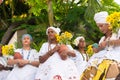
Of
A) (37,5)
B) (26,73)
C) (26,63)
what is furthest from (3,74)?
(37,5)

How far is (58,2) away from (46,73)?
670 cm

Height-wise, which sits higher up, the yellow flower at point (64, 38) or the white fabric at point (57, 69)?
the yellow flower at point (64, 38)

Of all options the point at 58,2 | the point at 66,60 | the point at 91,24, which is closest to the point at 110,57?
the point at 66,60

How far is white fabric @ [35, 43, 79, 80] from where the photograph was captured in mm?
7430

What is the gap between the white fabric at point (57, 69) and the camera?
24.4 ft

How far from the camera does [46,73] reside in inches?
296

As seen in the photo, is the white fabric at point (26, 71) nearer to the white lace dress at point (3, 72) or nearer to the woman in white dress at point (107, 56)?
the white lace dress at point (3, 72)

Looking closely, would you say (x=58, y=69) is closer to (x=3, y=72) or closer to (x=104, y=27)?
(x=104, y=27)

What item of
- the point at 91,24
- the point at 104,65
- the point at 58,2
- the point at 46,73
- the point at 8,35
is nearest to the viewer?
the point at 104,65

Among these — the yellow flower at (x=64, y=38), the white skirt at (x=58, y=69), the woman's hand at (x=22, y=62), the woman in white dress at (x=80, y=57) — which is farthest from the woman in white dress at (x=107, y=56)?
the woman's hand at (x=22, y=62)

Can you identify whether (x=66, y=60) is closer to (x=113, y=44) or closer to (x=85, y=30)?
(x=113, y=44)

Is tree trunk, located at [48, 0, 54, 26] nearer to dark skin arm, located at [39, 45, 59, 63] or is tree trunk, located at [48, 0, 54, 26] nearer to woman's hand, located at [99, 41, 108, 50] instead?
dark skin arm, located at [39, 45, 59, 63]

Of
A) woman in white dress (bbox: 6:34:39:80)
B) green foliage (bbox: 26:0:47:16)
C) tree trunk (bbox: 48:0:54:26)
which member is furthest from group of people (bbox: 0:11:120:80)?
green foliage (bbox: 26:0:47:16)

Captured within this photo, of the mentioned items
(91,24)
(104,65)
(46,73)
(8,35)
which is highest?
(104,65)
